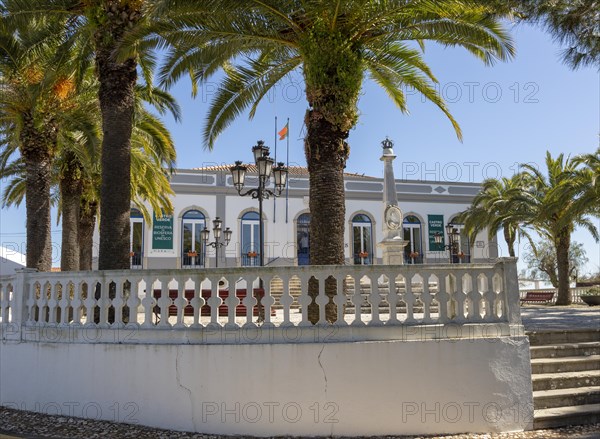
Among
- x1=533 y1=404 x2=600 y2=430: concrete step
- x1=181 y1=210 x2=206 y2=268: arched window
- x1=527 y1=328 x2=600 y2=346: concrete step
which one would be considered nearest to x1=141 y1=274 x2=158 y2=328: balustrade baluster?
x1=533 y1=404 x2=600 y2=430: concrete step

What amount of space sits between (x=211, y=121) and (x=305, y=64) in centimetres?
308

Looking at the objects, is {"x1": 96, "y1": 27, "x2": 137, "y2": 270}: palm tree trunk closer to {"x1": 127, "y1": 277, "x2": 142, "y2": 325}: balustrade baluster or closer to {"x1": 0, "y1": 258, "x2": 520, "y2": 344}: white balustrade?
{"x1": 0, "y1": 258, "x2": 520, "y2": 344}: white balustrade

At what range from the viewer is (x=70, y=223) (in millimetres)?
13656

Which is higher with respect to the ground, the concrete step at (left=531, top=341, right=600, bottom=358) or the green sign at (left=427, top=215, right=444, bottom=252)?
the green sign at (left=427, top=215, right=444, bottom=252)

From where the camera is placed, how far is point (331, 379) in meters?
6.32

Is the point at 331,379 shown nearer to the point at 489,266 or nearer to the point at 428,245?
the point at 489,266

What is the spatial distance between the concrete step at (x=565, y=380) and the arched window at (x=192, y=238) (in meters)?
22.8

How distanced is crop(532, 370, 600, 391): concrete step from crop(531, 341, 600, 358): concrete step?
1.12 feet

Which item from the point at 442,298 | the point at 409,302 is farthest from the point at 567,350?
the point at 409,302

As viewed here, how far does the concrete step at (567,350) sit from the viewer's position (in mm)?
7773

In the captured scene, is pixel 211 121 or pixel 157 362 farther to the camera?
pixel 211 121

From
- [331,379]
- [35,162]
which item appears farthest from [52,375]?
[35,162]

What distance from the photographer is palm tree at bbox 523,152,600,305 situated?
2027 centimetres

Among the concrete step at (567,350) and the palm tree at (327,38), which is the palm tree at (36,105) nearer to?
the palm tree at (327,38)
